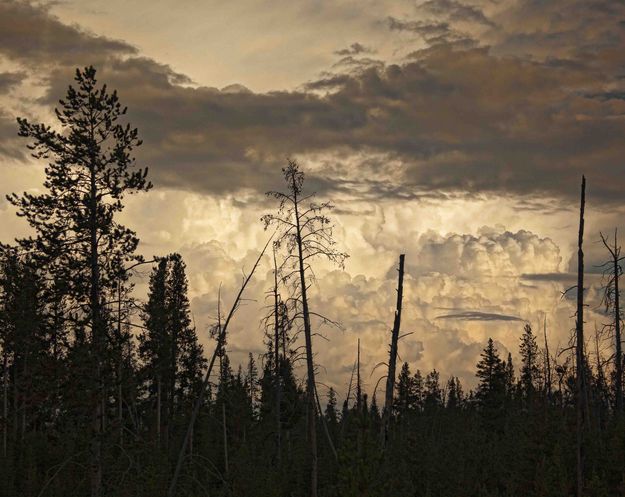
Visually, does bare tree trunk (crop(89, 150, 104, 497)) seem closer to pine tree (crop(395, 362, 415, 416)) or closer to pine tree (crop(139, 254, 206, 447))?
pine tree (crop(139, 254, 206, 447))

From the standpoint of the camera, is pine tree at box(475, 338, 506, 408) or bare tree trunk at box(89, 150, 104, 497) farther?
pine tree at box(475, 338, 506, 408)

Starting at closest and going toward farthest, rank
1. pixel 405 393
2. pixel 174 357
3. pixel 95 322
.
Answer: pixel 95 322 → pixel 174 357 → pixel 405 393

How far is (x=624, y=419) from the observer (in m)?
28.1

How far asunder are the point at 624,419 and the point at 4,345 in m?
38.7

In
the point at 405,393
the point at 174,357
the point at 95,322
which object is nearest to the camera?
the point at 95,322

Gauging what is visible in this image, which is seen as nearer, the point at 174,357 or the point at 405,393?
the point at 174,357

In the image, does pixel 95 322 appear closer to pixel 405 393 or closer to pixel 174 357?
pixel 174 357

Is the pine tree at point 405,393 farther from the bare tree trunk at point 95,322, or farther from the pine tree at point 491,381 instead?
the bare tree trunk at point 95,322

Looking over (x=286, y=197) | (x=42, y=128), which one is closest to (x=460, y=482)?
(x=286, y=197)

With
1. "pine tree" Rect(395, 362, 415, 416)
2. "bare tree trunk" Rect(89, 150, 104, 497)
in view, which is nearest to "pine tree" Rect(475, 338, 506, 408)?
"pine tree" Rect(395, 362, 415, 416)

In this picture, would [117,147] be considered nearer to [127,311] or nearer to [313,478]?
[127,311]

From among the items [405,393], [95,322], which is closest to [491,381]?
[405,393]

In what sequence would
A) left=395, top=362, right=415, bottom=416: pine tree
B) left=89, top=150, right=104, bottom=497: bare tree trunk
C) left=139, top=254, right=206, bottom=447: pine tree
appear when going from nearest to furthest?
left=89, top=150, right=104, bottom=497: bare tree trunk
left=139, top=254, right=206, bottom=447: pine tree
left=395, top=362, right=415, bottom=416: pine tree

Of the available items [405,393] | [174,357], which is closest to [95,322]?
[174,357]
